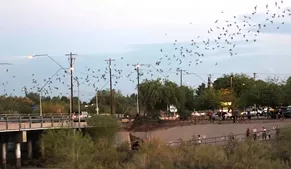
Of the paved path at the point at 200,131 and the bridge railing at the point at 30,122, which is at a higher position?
the bridge railing at the point at 30,122

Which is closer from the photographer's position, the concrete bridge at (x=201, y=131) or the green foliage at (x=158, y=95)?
the concrete bridge at (x=201, y=131)

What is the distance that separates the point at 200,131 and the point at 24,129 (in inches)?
1033

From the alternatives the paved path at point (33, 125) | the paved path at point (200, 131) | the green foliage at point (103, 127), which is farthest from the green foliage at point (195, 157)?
the paved path at point (200, 131)

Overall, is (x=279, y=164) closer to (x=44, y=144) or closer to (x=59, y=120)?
(x=44, y=144)

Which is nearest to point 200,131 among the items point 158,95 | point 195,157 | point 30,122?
point 158,95

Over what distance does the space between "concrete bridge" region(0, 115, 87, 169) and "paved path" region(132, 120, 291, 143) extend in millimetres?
10571

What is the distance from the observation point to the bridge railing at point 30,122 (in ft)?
198

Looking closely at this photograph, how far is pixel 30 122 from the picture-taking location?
65562 mm

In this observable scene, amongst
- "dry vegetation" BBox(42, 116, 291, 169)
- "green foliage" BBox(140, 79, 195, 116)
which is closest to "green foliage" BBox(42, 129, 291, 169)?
"dry vegetation" BBox(42, 116, 291, 169)

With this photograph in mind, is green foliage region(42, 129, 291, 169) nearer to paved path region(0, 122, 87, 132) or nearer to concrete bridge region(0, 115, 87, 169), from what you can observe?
paved path region(0, 122, 87, 132)

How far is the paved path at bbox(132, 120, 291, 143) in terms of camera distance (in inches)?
2953

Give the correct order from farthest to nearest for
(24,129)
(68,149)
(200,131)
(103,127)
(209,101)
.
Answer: (209,101) → (200,131) → (103,127) → (24,129) → (68,149)

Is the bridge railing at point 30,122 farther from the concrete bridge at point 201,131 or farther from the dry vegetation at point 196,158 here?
the dry vegetation at point 196,158

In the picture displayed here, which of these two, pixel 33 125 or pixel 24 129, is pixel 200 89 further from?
pixel 24 129
